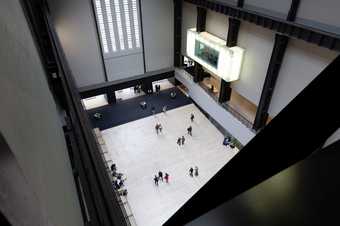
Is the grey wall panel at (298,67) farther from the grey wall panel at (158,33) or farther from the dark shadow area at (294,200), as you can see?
the dark shadow area at (294,200)

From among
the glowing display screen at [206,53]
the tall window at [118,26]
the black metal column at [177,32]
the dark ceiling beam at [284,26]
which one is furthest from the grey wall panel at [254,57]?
the tall window at [118,26]

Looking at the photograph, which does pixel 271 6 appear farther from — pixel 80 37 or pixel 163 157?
pixel 80 37

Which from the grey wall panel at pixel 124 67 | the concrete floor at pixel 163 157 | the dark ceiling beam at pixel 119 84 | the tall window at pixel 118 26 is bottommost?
the concrete floor at pixel 163 157

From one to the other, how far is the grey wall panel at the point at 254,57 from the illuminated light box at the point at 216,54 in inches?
17.1

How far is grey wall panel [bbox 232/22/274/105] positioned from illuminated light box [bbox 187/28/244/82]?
435 mm

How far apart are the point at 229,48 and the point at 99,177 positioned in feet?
45.3

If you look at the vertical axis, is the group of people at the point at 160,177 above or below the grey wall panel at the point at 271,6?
below

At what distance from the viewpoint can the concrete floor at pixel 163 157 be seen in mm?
12846

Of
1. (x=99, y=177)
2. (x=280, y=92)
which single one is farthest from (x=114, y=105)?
(x=99, y=177)

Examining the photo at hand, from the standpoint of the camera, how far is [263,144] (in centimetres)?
81

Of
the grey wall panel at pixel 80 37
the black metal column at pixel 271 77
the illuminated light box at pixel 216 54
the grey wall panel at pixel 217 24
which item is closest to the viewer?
the black metal column at pixel 271 77

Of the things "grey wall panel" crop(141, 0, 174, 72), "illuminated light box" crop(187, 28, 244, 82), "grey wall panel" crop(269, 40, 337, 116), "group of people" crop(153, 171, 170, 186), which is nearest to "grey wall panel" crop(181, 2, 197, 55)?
"illuminated light box" crop(187, 28, 244, 82)

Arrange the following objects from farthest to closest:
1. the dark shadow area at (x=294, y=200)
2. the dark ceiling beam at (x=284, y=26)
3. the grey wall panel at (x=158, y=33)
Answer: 1. the grey wall panel at (x=158, y=33)
2. the dark ceiling beam at (x=284, y=26)
3. the dark shadow area at (x=294, y=200)

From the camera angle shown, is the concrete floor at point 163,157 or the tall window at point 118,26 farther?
the tall window at point 118,26
